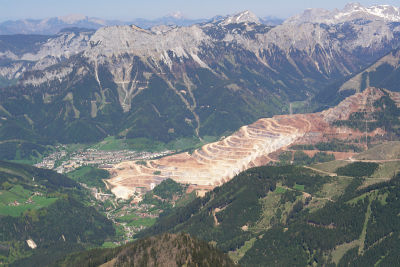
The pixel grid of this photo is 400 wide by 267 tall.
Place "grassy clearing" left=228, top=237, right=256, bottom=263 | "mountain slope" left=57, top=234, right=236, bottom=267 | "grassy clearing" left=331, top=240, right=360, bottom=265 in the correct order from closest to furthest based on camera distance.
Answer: "mountain slope" left=57, top=234, right=236, bottom=267 < "grassy clearing" left=331, top=240, right=360, bottom=265 < "grassy clearing" left=228, top=237, right=256, bottom=263

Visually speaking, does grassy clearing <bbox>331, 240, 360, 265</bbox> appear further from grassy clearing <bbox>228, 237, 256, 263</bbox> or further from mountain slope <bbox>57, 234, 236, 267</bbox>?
mountain slope <bbox>57, 234, 236, 267</bbox>

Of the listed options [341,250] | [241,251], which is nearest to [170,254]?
[241,251]

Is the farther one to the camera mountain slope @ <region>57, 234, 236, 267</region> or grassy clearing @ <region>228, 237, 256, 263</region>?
grassy clearing @ <region>228, 237, 256, 263</region>

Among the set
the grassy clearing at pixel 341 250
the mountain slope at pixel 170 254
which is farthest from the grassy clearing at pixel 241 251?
the mountain slope at pixel 170 254

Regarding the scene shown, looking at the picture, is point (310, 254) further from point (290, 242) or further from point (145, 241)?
point (145, 241)

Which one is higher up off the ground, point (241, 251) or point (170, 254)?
point (170, 254)

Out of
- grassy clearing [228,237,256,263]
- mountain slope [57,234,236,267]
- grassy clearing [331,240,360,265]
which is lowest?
grassy clearing [228,237,256,263]

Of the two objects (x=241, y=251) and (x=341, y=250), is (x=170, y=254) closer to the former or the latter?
(x=241, y=251)

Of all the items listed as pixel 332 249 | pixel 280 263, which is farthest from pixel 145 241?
pixel 332 249

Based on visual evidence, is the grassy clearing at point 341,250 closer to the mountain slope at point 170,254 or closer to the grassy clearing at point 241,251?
the grassy clearing at point 241,251

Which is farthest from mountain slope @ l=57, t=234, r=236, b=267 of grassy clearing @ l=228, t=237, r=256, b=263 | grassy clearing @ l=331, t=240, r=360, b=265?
grassy clearing @ l=331, t=240, r=360, b=265
